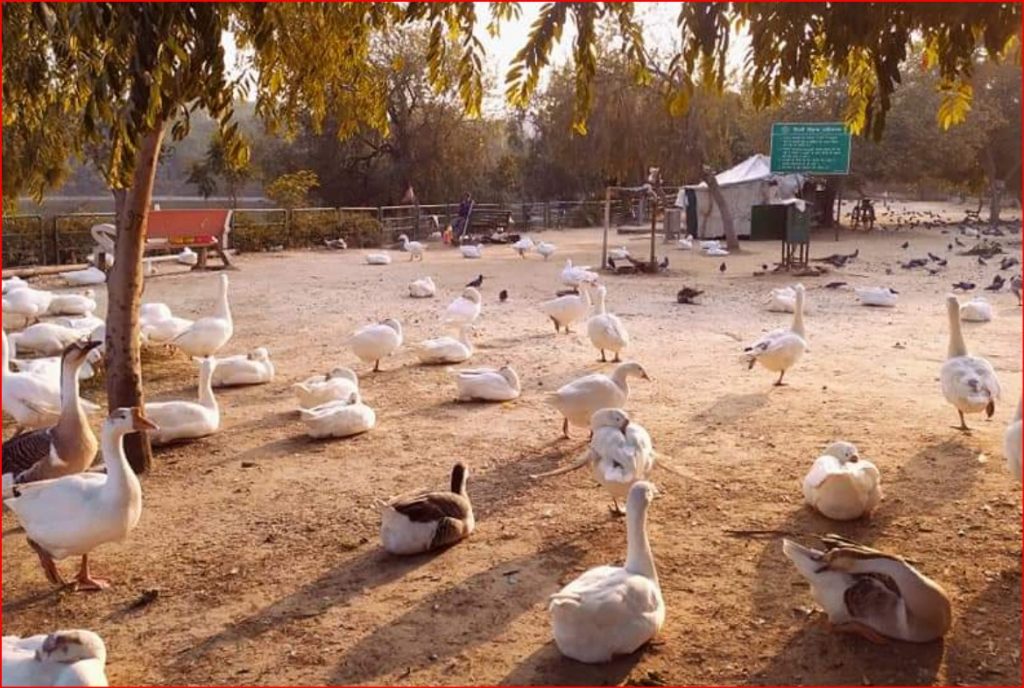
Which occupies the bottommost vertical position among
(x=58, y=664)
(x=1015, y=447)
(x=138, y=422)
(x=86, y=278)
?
(x=58, y=664)

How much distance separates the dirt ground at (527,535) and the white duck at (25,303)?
3.46m

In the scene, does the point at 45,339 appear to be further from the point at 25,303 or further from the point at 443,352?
the point at 443,352

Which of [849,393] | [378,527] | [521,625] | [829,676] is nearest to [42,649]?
[521,625]

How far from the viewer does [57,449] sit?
18.4 feet

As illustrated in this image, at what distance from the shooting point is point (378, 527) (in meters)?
5.66

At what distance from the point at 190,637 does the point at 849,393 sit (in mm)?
6613

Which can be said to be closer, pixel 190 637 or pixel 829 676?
pixel 829 676

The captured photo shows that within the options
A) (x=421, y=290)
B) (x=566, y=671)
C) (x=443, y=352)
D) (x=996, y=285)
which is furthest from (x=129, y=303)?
(x=996, y=285)

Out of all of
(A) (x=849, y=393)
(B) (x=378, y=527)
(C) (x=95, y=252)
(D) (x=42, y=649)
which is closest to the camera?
(D) (x=42, y=649)

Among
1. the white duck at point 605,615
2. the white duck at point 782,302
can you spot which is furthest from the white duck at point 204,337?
the white duck at point 782,302

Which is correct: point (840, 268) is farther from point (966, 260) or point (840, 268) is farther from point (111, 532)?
point (111, 532)

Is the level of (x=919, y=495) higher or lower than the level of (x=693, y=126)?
lower

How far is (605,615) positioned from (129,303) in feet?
14.4

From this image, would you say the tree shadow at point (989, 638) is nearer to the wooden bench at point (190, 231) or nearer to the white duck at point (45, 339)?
the white duck at point (45, 339)
